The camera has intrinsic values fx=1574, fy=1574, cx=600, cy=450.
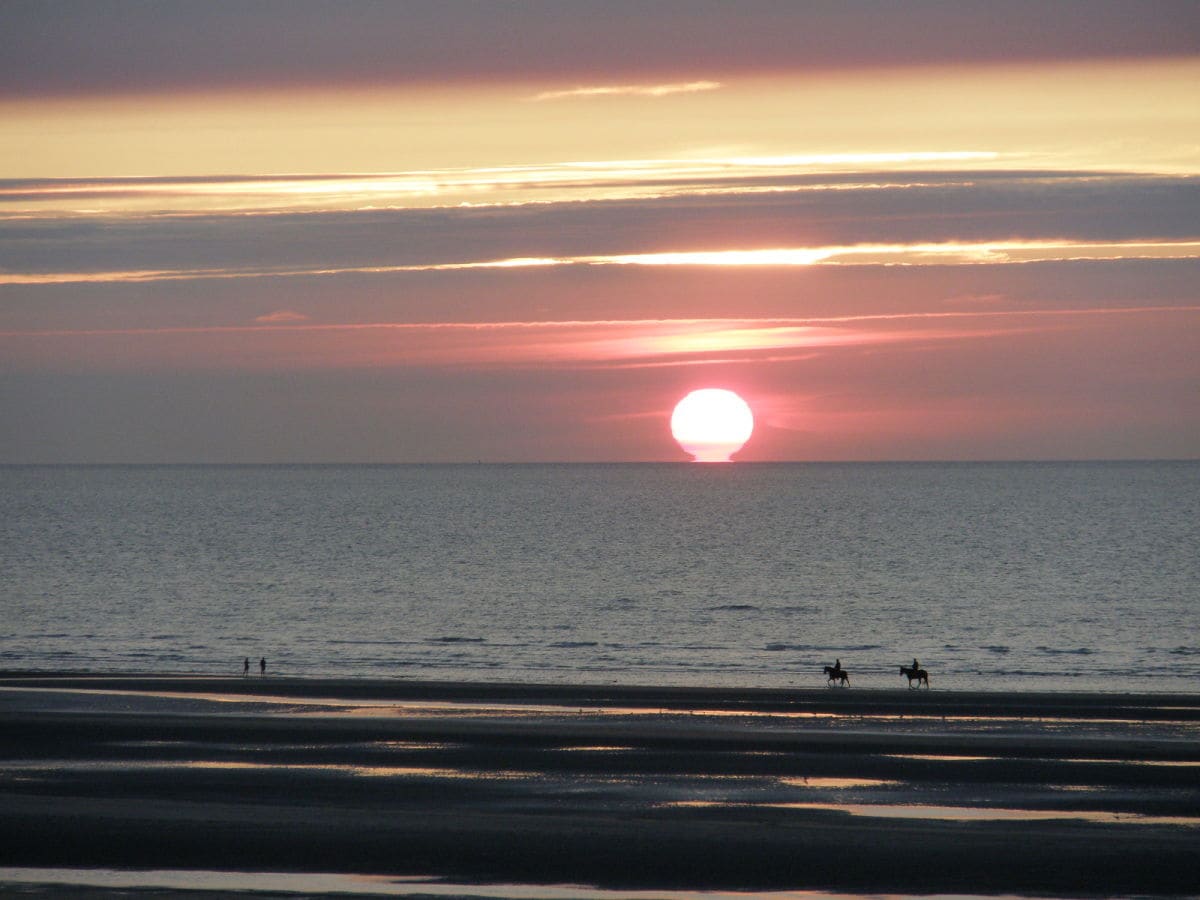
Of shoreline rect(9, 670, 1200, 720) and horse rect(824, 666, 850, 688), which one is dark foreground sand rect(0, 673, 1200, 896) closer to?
shoreline rect(9, 670, 1200, 720)

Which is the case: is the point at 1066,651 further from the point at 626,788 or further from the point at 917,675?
the point at 626,788

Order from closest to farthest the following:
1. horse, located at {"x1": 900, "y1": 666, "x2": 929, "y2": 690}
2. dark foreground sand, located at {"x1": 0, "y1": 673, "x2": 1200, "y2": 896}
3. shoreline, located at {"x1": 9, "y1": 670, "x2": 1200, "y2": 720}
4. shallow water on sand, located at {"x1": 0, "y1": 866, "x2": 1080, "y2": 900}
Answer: shallow water on sand, located at {"x1": 0, "y1": 866, "x2": 1080, "y2": 900}
dark foreground sand, located at {"x1": 0, "y1": 673, "x2": 1200, "y2": 896}
shoreline, located at {"x1": 9, "y1": 670, "x2": 1200, "y2": 720}
horse, located at {"x1": 900, "y1": 666, "x2": 929, "y2": 690}

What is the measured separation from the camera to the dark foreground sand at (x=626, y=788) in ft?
72.3

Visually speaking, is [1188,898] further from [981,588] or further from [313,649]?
[981,588]

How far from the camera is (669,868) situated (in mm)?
21828

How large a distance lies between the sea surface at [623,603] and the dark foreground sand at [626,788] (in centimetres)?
927

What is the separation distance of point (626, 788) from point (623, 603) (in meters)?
50.5

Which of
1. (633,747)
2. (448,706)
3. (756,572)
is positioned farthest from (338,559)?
(633,747)

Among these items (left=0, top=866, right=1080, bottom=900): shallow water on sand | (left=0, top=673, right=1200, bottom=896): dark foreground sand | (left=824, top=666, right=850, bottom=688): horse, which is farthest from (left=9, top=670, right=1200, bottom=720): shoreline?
(left=0, top=866, right=1080, bottom=900): shallow water on sand

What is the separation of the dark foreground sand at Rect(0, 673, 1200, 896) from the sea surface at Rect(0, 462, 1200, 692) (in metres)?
9.27

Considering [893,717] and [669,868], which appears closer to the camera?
[669,868]

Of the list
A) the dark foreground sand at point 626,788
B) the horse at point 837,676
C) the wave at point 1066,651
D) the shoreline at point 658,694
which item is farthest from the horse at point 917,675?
the wave at point 1066,651

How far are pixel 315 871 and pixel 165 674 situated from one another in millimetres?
29006

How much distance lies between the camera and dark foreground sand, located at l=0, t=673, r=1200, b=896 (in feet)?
72.3
